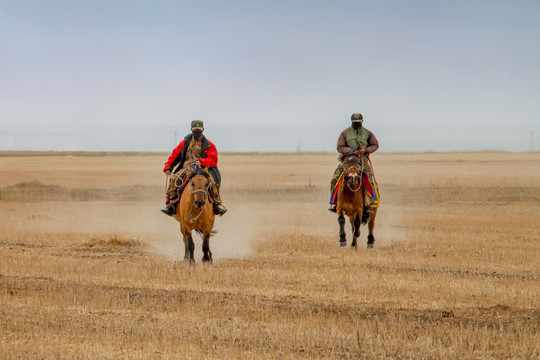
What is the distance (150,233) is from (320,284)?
10.0m

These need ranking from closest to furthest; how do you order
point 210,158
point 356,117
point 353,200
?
point 210,158 → point 353,200 → point 356,117

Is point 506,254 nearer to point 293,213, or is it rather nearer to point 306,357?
point 306,357

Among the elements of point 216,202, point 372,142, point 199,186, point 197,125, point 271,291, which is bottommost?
point 271,291

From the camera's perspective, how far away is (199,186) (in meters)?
14.4

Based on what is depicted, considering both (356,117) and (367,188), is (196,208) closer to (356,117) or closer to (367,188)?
(367,188)

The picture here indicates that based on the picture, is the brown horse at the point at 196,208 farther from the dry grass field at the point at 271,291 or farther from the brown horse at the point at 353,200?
the brown horse at the point at 353,200

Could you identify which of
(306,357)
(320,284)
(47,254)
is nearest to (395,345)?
(306,357)

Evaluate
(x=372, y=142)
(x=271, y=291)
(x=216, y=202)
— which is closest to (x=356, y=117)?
(x=372, y=142)

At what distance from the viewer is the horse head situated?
14227 millimetres

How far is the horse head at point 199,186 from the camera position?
14227 mm

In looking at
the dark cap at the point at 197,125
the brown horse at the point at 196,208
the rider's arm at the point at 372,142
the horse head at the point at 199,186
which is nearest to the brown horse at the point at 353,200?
the rider's arm at the point at 372,142

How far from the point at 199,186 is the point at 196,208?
1.60 ft

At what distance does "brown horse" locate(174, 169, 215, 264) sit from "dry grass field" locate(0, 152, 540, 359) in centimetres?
48

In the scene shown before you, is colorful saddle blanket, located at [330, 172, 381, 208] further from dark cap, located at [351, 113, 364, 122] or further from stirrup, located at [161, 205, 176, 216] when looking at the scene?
stirrup, located at [161, 205, 176, 216]
